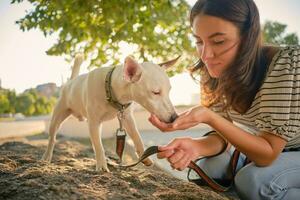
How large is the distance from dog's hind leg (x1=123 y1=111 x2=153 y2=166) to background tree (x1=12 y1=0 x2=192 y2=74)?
1.73 metres

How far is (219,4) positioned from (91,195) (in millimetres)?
1135

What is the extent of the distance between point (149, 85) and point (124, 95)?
26 centimetres

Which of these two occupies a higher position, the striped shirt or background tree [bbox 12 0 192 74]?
background tree [bbox 12 0 192 74]

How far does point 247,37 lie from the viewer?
6.33 ft

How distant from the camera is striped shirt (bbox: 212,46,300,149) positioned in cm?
187

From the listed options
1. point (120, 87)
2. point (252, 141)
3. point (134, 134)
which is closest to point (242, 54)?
point (252, 141)

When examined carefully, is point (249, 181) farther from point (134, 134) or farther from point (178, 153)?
point (134, 134)

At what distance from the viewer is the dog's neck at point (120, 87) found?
268 centimetres

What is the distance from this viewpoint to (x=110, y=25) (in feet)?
15.7

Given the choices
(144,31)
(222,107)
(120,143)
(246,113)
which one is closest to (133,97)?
(120,143)

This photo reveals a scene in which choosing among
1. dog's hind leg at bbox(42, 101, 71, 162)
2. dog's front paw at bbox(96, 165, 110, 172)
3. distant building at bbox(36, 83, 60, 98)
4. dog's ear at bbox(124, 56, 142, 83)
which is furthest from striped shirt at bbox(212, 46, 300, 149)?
distant building at bbox(36, 83, 60, 98)

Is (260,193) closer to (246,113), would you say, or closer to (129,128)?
(246,113)

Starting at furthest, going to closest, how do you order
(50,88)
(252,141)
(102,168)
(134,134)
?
Result: 1. (50,88)
2. (134,134)
3. (102,168)
4. (252,141)

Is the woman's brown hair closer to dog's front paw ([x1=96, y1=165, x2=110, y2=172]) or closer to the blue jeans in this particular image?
the blue jeans
